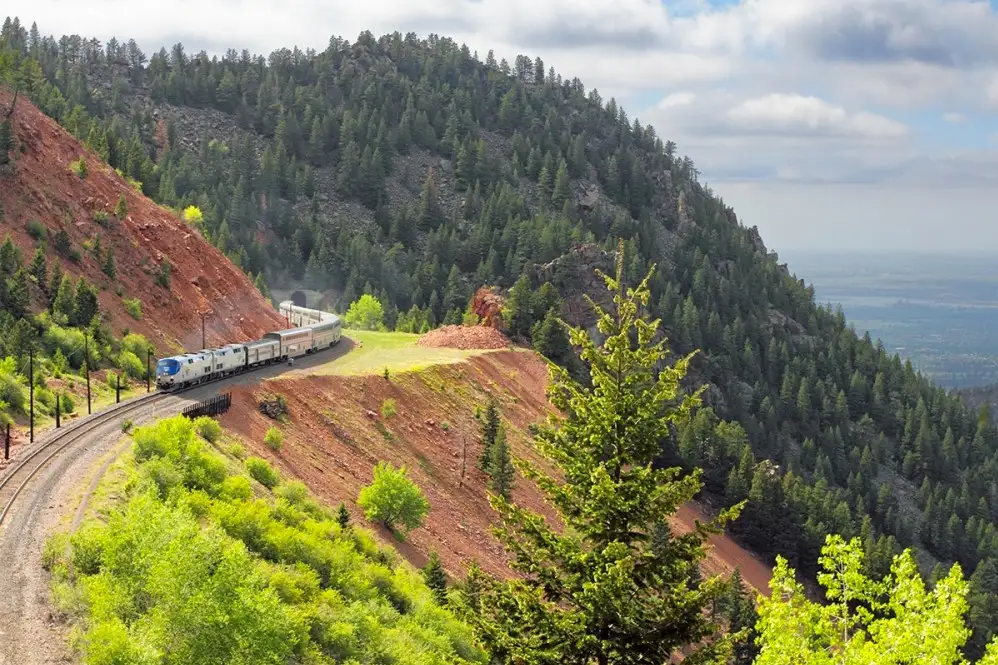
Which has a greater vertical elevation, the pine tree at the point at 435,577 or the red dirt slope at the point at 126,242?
the red dirt slope at the point at 126,242

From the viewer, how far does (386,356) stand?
76.7m

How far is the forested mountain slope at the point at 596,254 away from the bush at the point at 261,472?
54896 mm

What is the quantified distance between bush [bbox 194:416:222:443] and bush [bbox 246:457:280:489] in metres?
3.01

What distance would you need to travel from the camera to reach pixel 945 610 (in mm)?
14812

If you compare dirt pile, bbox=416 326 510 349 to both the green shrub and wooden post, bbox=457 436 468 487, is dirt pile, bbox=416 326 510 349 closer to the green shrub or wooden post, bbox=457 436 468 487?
wooden post, bbox=457 436 468 487

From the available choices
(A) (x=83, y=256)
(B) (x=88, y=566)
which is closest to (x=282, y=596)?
(B) (x=88, y=566)

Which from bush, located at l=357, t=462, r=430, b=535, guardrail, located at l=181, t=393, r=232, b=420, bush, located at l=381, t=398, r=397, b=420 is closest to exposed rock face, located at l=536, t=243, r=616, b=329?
bush, located at l=381, t=398, r=397, b=420

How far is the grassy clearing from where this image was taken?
68.8 metres

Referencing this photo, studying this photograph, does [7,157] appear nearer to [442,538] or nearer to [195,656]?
[442,538]

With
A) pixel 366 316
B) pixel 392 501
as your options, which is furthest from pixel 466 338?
pixel 392 501

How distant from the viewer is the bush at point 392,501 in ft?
161

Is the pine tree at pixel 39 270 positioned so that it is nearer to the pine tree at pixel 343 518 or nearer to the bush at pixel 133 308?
the bush at pixel 133 308

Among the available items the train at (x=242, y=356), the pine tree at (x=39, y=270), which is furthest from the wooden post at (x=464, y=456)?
the pine tree at (x=39, y=270)

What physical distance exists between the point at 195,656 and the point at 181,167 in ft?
478
